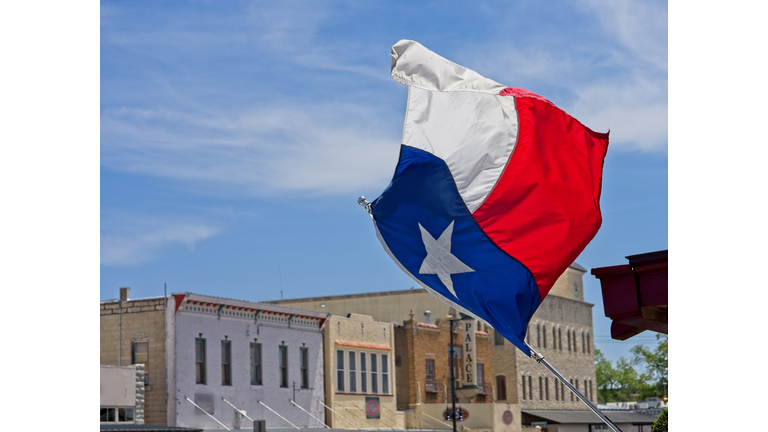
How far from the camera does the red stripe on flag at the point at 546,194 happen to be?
32.9ft

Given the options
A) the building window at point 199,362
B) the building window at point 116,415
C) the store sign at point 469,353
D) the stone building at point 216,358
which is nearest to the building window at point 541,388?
the store sign at point 469,353

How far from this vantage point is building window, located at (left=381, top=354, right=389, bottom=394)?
45.8 metres

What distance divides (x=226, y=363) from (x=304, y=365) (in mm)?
4911

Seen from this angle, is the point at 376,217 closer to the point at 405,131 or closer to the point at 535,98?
the point at 405,131

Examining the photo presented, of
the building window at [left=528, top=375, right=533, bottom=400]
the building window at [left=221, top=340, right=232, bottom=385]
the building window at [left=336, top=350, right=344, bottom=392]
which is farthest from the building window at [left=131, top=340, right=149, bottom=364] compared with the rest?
the building window at [left=528, top=375, right=533, bottom=400]

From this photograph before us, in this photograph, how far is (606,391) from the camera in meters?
133

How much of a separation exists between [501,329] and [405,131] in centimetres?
249

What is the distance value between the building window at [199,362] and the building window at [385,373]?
1187cm

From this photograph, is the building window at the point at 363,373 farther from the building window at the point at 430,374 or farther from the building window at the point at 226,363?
the building window at the point at 226,363

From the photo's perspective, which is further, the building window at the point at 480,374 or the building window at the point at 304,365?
the building window at the point at 480,374

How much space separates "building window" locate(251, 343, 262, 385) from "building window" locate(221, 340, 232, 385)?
1428 millimetres

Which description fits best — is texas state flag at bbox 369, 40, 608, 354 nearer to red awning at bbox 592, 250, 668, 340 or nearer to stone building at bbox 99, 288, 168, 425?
red awning at bbox 592, 250, 668, 340

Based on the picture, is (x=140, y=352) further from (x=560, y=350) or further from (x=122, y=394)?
(x=560, y=350)
